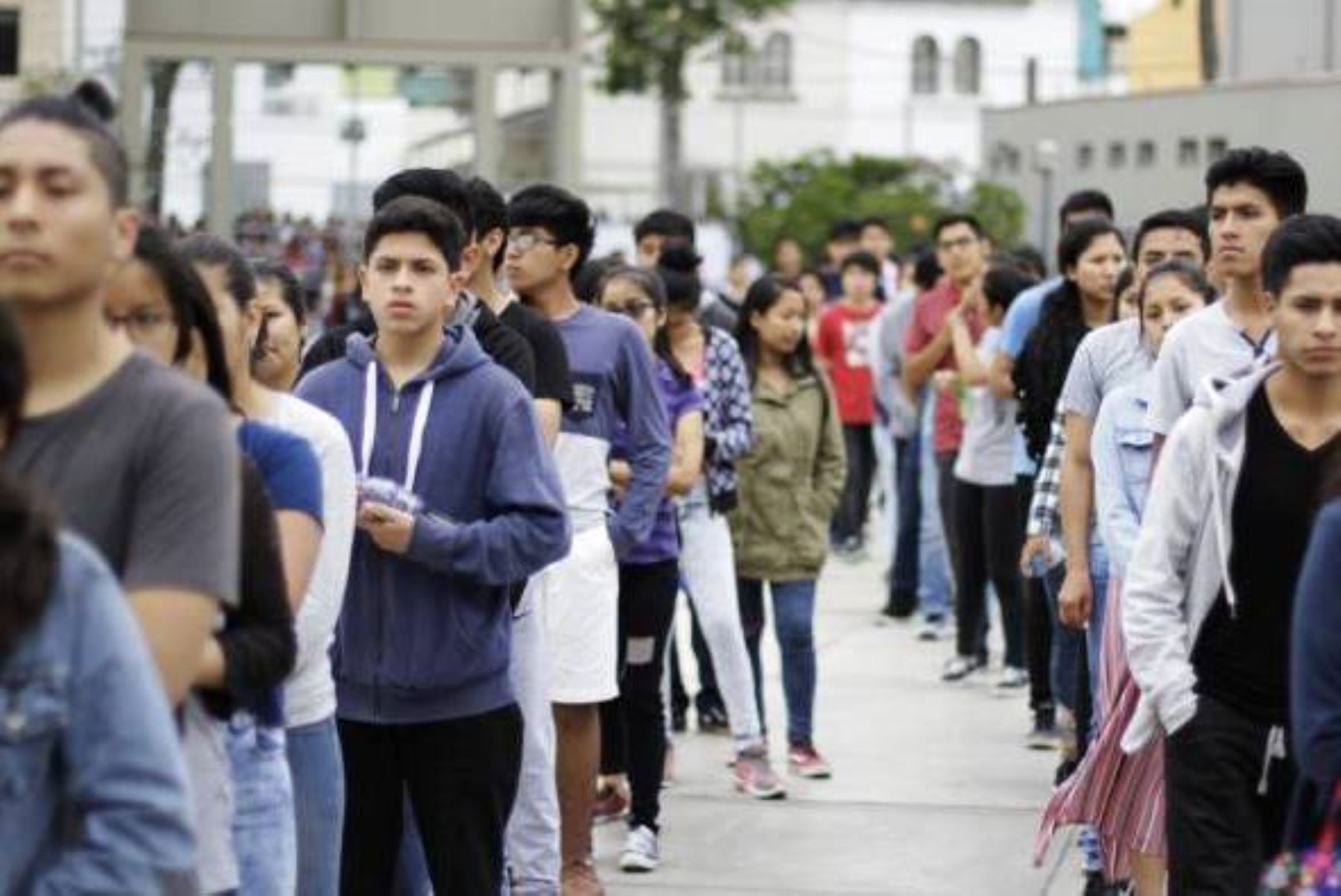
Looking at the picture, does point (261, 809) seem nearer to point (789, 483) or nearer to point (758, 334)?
point (789, 483)

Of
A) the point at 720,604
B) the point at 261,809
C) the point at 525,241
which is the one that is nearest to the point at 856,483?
the point at 720,604

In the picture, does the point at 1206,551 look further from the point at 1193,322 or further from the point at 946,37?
the point at 946,37

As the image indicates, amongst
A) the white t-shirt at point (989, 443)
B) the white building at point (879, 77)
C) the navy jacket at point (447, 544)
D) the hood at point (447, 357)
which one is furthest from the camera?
the white building at point (879, 77)

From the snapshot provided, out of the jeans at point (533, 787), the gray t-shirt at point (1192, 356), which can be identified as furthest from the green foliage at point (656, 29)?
the gray t-shirt at point (1192, 356)

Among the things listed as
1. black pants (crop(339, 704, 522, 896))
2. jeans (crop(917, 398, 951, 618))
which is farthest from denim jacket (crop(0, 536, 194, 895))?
jeans (crop(917, 398, 951, 618))

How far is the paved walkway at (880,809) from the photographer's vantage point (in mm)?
11242

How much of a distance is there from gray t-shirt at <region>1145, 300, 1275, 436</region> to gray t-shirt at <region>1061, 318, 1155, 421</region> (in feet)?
6.10

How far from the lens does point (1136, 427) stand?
9.78 meters

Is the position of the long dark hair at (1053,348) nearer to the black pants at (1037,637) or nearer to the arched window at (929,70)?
the black pants at (1037,637)

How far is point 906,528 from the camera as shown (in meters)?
18.8

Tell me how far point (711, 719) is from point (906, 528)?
15.0 ft

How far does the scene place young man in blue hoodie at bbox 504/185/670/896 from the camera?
405 inches

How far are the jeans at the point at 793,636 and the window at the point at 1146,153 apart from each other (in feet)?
22.0

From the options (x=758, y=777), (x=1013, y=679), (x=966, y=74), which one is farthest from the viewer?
(x=966, y=74)
